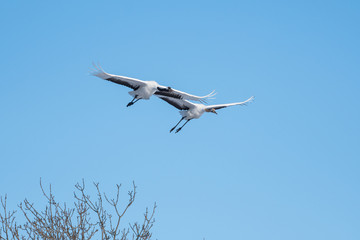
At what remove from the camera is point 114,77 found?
1839 centimetres

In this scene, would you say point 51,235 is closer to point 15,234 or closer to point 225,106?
point 15,234

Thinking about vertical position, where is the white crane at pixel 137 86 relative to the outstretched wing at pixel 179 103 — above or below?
below

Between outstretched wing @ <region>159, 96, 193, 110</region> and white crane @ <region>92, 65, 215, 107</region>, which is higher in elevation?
outstretched wing @ <region>159, 96, 193, 110</region>

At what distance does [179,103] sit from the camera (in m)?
21.6

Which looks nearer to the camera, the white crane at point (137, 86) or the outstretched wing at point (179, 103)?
the white crane at point (137, 86)

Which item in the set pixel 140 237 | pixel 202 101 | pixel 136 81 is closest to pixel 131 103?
pixel 136 81

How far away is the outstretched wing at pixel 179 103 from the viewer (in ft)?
70.4

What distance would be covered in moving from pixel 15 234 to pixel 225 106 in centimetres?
1236

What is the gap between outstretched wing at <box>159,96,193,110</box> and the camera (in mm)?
21453

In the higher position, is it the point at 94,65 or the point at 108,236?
the point at 94,65

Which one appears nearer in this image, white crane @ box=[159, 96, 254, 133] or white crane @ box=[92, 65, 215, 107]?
white crane @ box=[92, 65, 215, 107]

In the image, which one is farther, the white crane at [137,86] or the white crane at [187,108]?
the white crane at [187,108]

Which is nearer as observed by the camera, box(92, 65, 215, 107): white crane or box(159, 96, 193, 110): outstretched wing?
box(92, 65, 215, 107): white crane

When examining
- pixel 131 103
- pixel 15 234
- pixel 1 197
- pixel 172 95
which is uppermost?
pixel 172 95
